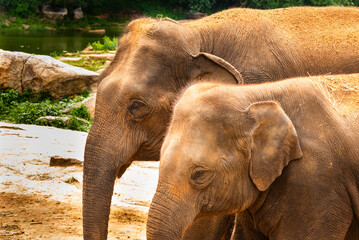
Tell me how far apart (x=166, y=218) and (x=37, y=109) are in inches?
318

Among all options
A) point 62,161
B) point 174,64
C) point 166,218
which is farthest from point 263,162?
point 62,161

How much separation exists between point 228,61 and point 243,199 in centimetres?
168

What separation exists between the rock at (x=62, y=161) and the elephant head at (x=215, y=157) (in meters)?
4.56

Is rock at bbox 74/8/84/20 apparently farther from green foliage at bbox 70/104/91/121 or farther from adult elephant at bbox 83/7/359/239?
adult elephant at bbox 83/7/359/239

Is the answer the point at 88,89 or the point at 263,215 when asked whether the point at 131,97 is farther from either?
the point at 88,89

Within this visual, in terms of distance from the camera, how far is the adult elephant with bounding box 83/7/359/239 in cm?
443

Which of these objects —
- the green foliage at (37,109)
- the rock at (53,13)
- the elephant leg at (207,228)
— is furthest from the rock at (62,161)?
the rock at (53,13)

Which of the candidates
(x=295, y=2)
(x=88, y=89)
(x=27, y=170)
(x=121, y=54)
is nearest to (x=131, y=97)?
(x=121, y=54)

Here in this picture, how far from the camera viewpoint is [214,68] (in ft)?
15.1

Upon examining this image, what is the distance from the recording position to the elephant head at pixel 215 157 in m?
3.20

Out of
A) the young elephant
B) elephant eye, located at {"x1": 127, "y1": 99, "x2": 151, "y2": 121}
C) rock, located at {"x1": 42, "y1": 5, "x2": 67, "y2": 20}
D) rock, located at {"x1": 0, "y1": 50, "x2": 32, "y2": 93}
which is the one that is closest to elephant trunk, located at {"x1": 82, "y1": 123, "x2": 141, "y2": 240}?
elephant eye, located at {"x1": 127, "y1": 99, "x2": 151, "y2": 121}

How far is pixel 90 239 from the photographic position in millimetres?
4383

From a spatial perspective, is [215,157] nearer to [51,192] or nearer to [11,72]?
[51,192]

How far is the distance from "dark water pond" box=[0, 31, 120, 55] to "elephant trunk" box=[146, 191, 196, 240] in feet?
54.4
